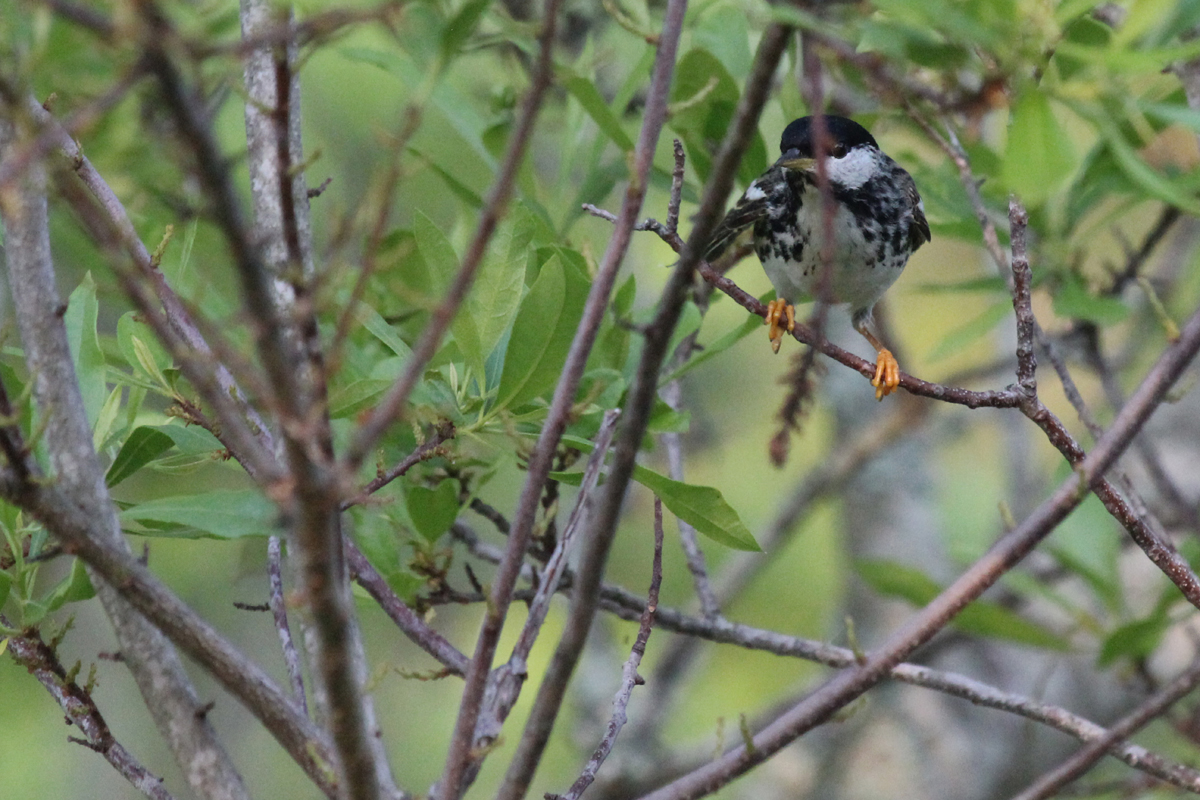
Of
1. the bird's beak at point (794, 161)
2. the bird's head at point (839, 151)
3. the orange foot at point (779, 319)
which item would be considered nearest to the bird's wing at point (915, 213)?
the bird's head at point (839, 151)

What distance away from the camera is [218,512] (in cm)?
175

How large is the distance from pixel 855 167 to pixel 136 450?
206 cm

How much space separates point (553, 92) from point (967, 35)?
9.16ft

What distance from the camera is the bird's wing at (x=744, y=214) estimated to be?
290 cm

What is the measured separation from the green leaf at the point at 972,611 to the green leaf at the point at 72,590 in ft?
6.51

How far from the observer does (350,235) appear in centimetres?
103

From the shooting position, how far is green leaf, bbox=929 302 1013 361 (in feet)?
9.83

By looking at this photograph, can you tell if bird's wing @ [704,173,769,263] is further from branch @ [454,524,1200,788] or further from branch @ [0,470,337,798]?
branch @ [0,470,337,798]

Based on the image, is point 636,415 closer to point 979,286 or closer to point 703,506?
point 703,506

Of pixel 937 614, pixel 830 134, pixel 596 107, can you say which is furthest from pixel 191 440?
pixel 830 134

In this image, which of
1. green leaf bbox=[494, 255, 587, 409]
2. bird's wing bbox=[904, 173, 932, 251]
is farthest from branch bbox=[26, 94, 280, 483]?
bird's wing bbox=[904, 173, 932, 251]

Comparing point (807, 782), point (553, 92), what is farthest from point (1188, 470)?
point (553, 92)

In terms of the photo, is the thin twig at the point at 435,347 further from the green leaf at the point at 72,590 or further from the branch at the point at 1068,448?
the branch at the point at 1068,448

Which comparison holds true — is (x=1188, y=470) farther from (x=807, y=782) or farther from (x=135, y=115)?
(x=135, y=115)
